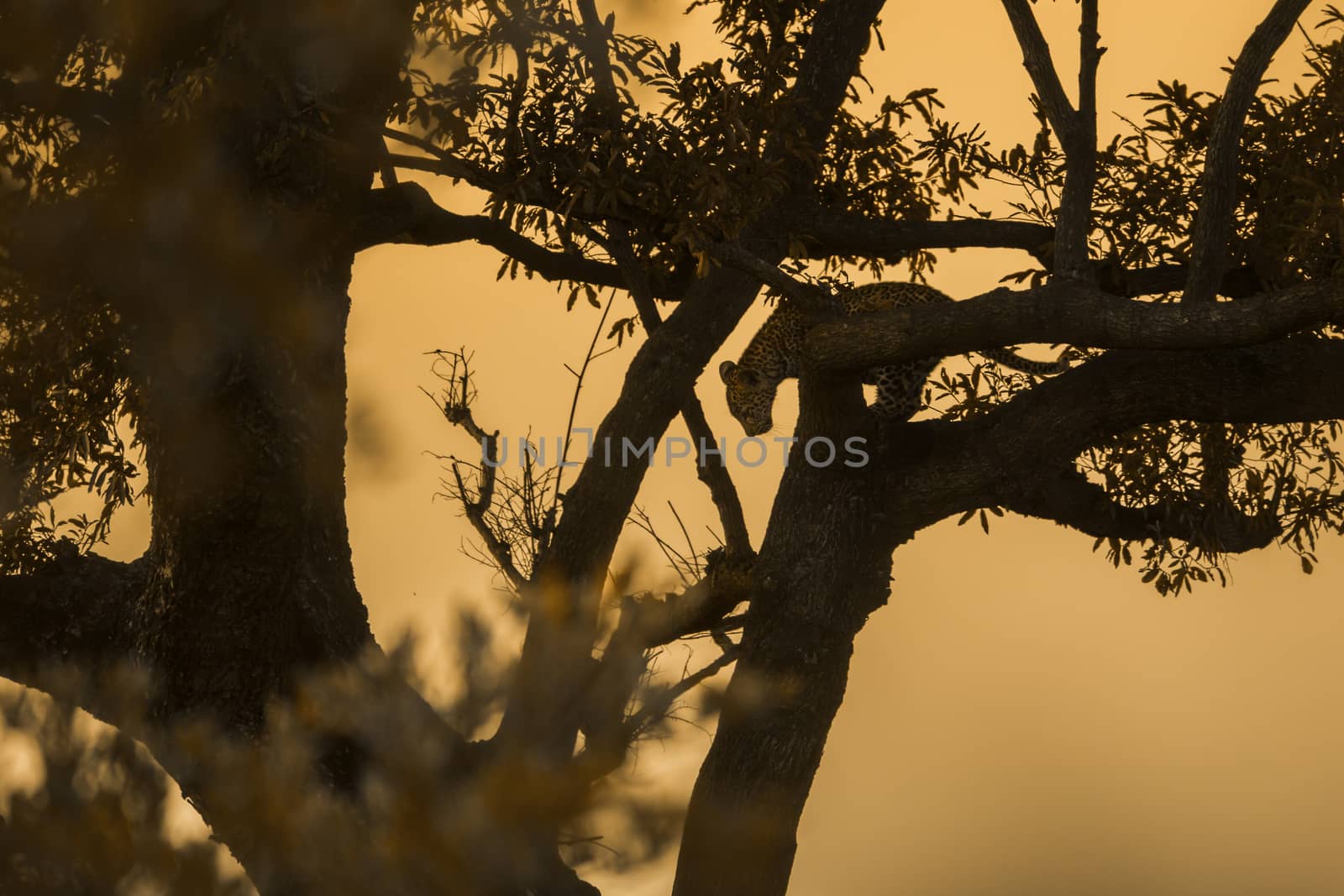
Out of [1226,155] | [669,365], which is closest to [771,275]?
[669,365]

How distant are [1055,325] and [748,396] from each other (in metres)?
3.25

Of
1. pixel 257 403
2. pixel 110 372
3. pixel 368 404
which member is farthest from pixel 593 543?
pixel 110 372

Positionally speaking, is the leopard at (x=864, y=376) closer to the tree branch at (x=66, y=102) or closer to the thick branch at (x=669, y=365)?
the thick branch at (x=669, y=365)

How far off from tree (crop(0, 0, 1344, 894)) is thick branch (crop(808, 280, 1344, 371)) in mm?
13

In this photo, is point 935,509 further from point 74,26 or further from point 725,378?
point 74,26

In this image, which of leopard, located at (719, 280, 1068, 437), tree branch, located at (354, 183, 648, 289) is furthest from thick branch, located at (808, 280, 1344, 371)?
tree branch, located at (354, 183, 648, 289)

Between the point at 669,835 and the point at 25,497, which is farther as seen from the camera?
the point at 25,497

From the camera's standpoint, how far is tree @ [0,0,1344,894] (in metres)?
4.97

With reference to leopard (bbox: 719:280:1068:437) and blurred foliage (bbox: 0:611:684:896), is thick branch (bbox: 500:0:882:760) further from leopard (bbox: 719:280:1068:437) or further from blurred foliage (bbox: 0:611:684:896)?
blurred foliage (bbox: 0:611:684:896)

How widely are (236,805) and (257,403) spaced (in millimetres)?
1528

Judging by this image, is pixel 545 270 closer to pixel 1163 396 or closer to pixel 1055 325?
pixel 1055 325

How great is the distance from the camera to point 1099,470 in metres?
6.36

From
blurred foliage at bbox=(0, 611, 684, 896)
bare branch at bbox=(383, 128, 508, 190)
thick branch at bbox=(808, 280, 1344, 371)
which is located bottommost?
blurred foliage at bbox=(0, 611, 684, 896)

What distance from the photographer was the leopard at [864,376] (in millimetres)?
6832
